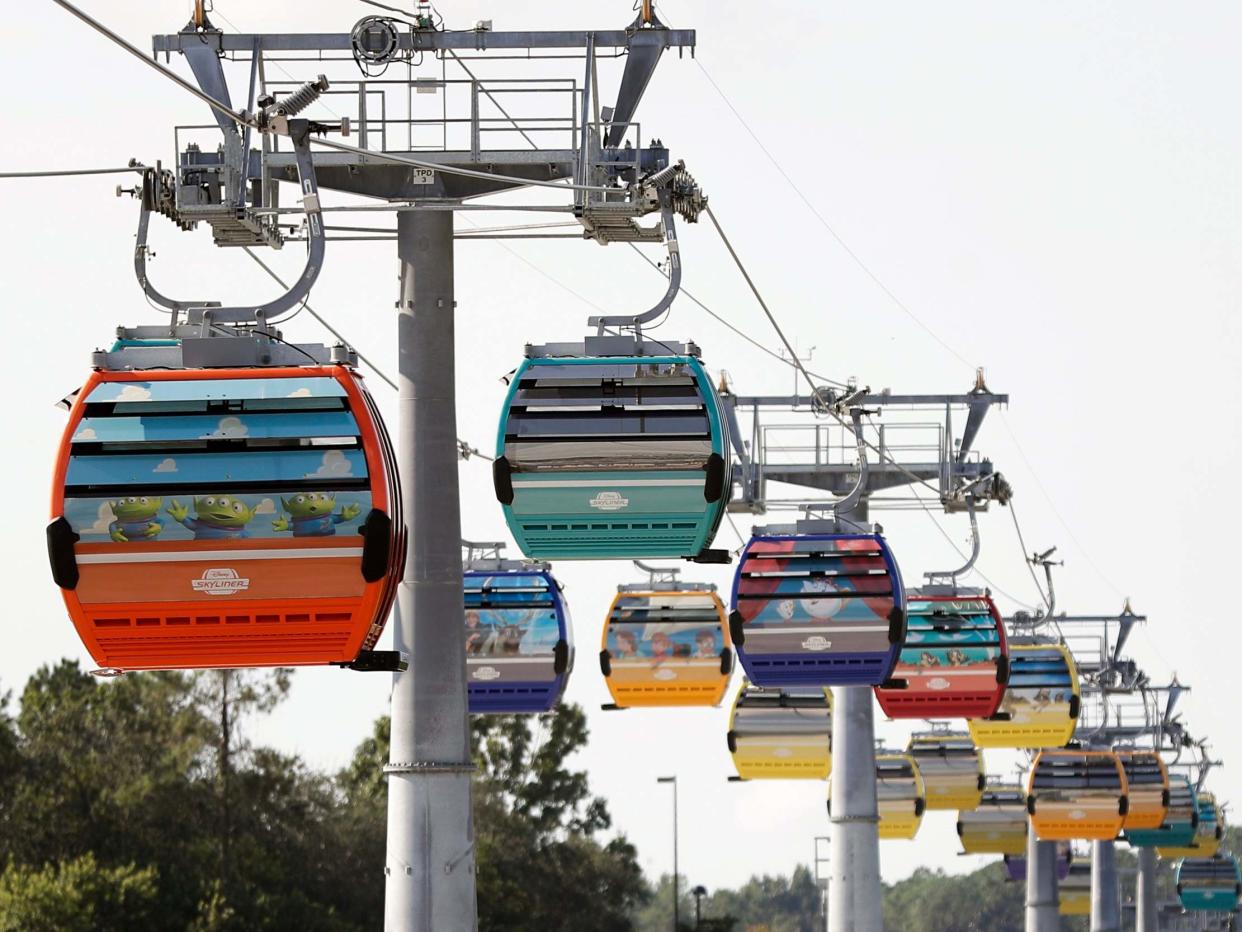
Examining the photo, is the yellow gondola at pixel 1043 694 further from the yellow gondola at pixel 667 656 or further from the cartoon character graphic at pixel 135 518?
the cartoon character graphic at pixel 135 518

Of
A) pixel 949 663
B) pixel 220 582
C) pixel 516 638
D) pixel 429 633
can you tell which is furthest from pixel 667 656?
pixel 220 582

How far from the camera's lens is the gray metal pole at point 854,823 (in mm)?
40719

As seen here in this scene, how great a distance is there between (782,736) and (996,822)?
101ft

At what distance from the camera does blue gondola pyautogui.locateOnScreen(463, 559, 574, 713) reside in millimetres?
25891

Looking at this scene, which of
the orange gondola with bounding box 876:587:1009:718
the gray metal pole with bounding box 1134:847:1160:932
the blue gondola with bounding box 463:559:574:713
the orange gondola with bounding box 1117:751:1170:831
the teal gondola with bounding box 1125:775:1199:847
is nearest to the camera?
the blue gondola with bounding box 463:559:574:713

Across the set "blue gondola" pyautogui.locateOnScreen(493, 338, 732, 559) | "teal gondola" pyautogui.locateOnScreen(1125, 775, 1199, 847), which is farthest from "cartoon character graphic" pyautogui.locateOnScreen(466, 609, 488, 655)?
"teal gondola" pyautogui.locateOnScreen(1125, 775, 1199, 847)

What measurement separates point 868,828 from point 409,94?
23048mm

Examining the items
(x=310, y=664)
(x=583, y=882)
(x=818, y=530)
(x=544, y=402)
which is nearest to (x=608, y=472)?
(x=544, y=402)

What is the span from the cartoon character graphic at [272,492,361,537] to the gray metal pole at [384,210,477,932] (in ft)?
14.7

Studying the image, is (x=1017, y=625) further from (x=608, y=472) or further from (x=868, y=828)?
(x=608, y=472)

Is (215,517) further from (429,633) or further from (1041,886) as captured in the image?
(1041,886)

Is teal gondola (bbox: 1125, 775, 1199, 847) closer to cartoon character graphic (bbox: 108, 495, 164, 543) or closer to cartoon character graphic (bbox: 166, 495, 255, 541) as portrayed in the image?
cartoon character graphic (bbox: 166, 495, 255, 541)

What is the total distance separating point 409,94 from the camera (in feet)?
64.7

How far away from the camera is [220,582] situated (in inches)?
583
